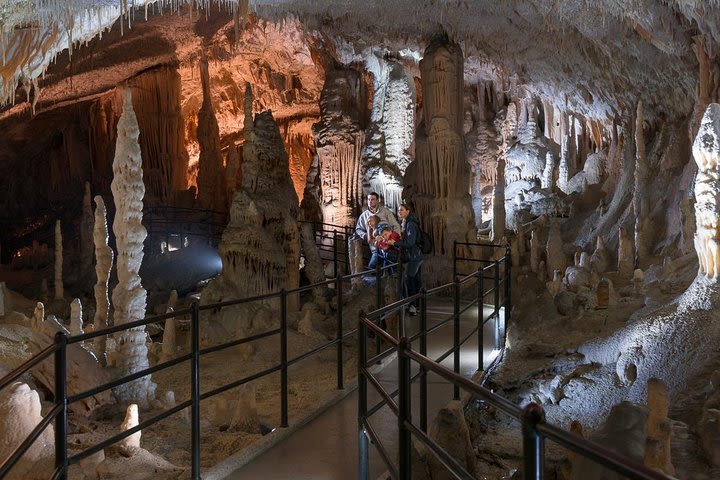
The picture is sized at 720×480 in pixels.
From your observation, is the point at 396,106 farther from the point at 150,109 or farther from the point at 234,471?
the point at 234,471

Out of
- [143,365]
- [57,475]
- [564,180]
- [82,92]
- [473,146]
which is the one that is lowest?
[143,365]

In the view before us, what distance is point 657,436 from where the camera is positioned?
13.5 ft

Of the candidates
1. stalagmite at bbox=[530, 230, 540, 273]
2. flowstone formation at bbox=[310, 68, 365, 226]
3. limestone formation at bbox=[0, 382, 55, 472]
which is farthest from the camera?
flowstone formation at bbox=[310, 68, 365, 226]

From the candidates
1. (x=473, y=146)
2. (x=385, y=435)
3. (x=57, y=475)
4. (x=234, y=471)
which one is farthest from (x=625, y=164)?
(x=57, y=475)

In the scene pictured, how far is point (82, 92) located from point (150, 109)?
1968mm

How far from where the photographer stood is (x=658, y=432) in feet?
13.9

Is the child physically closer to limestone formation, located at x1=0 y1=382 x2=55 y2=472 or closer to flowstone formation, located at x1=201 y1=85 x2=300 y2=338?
flowstone formation, located at x1=201 y1=85 x2=300 y2=338

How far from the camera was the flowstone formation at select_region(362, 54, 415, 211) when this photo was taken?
17156mm

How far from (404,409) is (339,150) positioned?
1580 centimetres

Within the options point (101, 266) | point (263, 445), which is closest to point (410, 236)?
point (101, 266)

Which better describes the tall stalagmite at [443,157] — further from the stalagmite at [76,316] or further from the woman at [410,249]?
the stalagmite at [76,316]

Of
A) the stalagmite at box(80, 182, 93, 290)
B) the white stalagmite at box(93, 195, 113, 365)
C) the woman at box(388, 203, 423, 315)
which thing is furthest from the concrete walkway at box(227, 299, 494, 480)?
the stalagmite at box(80, 182, 93, 290)

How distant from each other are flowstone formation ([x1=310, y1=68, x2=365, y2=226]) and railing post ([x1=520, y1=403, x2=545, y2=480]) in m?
16.0

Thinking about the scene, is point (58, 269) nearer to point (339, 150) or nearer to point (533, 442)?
point (339, 150)
